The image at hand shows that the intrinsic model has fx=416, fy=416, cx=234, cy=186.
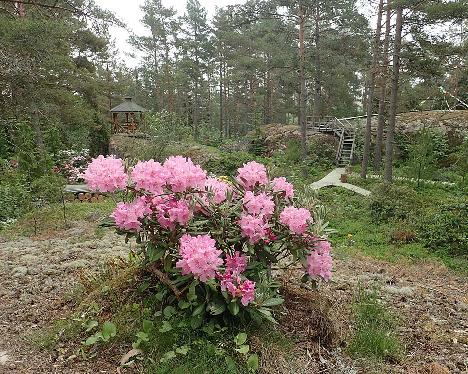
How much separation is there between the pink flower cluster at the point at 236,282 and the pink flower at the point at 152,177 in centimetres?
61

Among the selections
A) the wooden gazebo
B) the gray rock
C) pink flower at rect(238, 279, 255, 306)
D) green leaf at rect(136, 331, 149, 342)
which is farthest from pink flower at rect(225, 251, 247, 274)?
the wooden gazebo

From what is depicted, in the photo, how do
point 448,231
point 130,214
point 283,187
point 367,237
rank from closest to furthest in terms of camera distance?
point 130,214 < point 283,187 < point 448,231 < point 367,237

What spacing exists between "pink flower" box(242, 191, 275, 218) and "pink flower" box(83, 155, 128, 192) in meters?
0.78

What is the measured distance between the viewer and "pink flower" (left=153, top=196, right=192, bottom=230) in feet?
8.01

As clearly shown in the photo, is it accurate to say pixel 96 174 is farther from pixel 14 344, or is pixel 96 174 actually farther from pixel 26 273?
pixel 26 273

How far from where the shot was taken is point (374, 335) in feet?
9.19

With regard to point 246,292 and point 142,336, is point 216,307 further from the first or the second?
point 142,336

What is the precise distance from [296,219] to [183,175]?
0.73m

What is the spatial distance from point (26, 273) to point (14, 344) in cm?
142

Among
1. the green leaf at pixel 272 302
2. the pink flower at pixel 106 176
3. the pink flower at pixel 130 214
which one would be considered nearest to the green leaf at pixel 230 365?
the green leaf at pixel 272 302

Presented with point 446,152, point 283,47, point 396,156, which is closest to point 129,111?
point 283,47

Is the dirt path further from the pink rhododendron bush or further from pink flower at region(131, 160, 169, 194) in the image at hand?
pink flower at region(131, 160, 169, 194)

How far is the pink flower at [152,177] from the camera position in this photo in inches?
99.7

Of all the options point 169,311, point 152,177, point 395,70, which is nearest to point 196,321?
point 169,311
